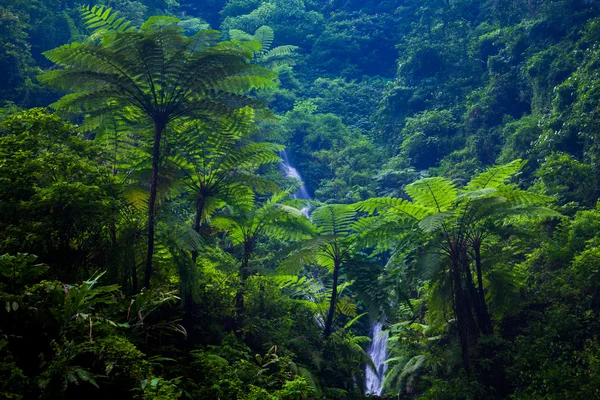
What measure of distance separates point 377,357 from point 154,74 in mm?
9750

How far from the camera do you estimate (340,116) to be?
1047 inches

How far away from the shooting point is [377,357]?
12172 mm

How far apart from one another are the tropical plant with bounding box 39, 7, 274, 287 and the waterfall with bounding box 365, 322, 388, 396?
25.3 ft

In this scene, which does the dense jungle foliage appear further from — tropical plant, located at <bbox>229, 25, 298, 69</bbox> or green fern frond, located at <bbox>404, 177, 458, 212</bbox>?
tropical plant, located at <bbox>229, 25, 298, 69</bbox>

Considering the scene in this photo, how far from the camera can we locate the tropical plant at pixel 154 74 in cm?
524

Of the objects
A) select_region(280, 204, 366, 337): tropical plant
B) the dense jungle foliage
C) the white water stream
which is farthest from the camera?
the white water stream

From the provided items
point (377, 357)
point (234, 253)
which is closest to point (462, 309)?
point (377, 357)

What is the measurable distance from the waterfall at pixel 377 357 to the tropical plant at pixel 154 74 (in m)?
7.73

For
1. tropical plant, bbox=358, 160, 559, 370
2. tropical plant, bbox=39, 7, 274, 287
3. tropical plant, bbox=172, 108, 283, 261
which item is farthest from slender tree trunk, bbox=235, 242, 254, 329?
tropical plant, bbox=358, 160, 559, 370

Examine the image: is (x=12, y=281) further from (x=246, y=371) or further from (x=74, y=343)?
(x=246, y=371)

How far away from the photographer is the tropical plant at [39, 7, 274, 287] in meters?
5.24

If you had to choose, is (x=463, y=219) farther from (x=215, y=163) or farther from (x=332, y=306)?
(x=215, y=163)

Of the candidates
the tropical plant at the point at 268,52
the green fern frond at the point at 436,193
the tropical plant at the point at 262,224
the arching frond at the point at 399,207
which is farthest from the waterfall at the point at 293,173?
the green fern frond at the point at 436,193

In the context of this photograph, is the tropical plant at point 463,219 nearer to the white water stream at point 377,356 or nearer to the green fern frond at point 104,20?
the white water stream at point 377,356
